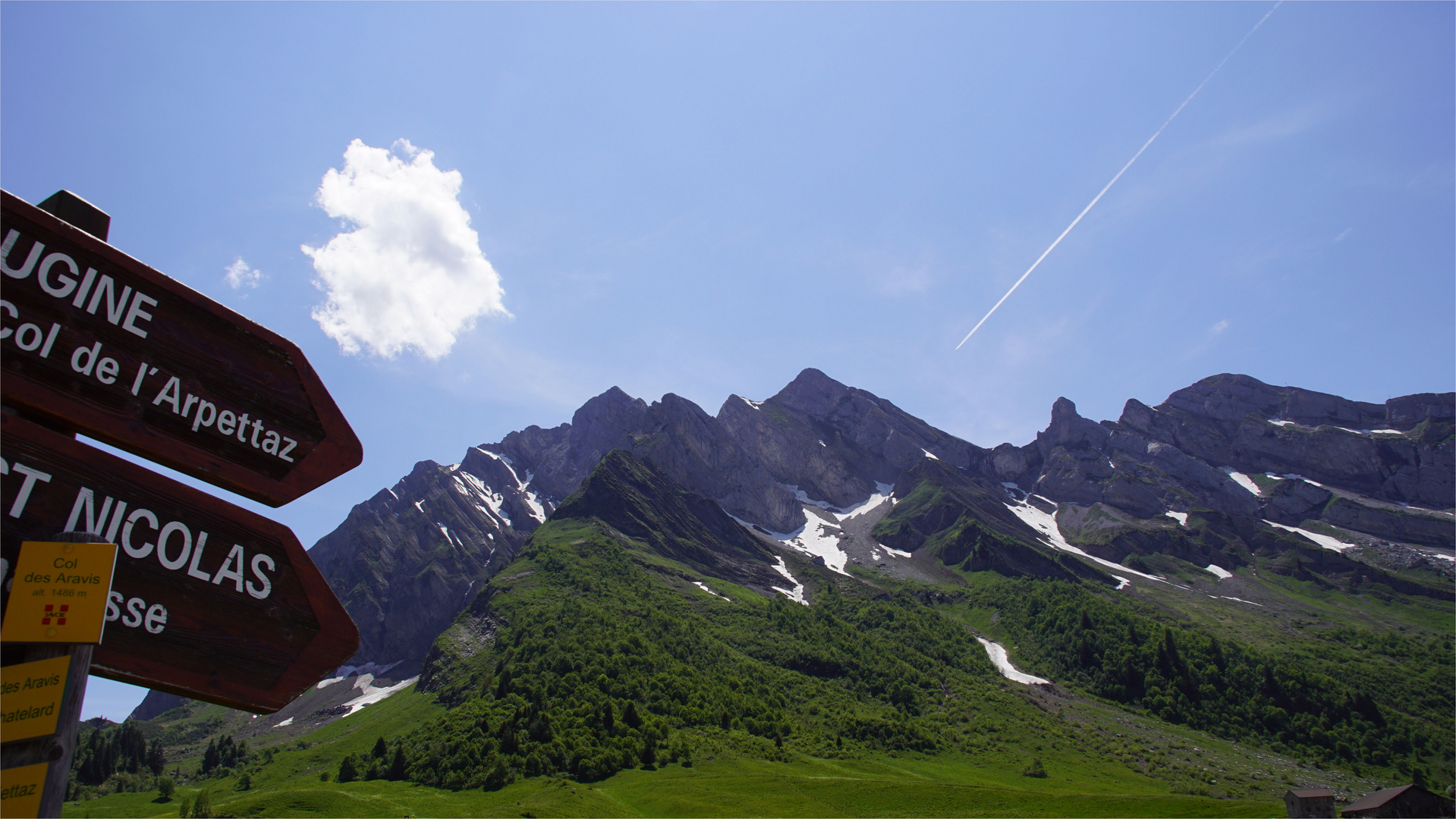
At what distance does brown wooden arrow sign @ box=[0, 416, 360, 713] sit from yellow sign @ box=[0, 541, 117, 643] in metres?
0.37

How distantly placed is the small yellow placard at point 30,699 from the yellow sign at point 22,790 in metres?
0.15

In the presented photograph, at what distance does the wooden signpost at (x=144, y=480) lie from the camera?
358cm

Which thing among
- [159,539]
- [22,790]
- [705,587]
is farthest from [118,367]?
[705,587]

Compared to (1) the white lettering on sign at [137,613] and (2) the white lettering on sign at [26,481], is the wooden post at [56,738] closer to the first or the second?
(2) the white lettering on sign at [26,481]

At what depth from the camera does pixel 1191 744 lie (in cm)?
10562

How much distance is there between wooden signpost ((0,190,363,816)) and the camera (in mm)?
3580

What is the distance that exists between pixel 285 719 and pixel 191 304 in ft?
676

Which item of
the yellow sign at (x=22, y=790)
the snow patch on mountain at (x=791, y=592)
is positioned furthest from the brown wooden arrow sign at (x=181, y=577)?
the snow patch on mountain at (x=791, y=592)

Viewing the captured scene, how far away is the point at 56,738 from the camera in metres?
3.27

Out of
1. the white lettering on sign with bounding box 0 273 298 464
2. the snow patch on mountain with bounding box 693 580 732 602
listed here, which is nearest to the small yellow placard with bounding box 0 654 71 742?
the white lettering on sign with bounding box 0 273 298 464

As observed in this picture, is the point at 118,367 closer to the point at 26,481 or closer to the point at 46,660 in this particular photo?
the point at 26,481

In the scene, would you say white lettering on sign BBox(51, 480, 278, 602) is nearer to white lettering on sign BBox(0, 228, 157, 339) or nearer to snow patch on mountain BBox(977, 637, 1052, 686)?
white lettering on sign BBox(0, 228, 157, 339)

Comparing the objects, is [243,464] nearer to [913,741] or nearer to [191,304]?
[191,304]

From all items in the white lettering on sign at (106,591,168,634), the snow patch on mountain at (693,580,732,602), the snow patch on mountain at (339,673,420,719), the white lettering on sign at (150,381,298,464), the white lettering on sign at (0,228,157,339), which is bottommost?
the snow patch on mountain at (339,673,420,719)
